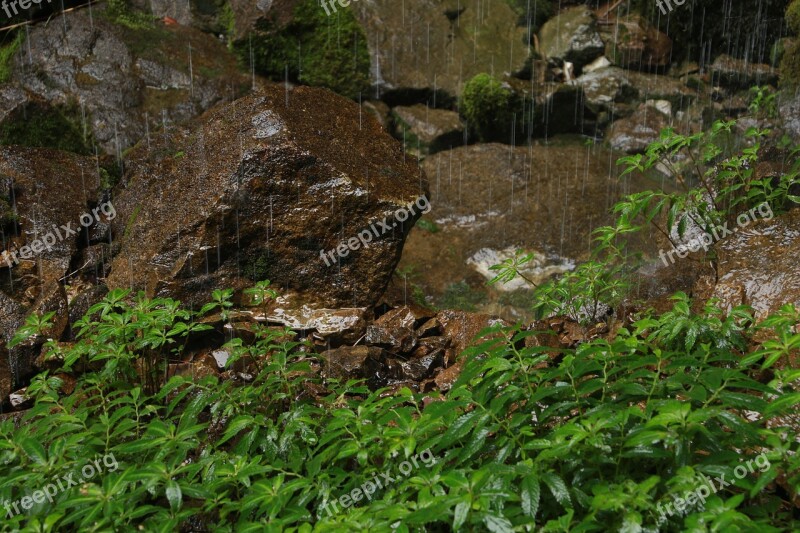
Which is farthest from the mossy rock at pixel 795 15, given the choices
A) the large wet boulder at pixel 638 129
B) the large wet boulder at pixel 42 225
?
the large wet boulder at pixel 42 225

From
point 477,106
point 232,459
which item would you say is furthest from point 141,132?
point 232,459

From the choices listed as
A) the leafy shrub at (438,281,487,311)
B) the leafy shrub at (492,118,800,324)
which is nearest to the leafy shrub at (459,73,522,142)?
the leafy shrub at (438,281,487,311)

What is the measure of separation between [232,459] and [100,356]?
1179mm

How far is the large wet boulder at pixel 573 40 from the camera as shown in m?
10.3

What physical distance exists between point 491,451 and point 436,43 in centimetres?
827

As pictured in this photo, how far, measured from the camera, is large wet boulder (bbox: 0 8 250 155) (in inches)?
289

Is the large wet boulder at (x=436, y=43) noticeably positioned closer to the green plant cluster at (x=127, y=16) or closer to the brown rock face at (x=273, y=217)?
the green plant cluster at (x=127, y=16)

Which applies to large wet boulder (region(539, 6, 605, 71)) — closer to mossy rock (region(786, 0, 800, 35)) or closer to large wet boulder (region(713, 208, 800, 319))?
mossy rock (region(786, 0, 800, 35))

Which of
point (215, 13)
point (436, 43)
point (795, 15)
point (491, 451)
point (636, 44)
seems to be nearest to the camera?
point (491, 451)

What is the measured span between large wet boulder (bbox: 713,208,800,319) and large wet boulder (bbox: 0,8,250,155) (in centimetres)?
572

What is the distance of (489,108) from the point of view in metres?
9.47

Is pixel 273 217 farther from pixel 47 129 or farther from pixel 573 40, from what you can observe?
pixel 573 40

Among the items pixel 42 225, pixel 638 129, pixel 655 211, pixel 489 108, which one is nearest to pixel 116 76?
pixel 42 225

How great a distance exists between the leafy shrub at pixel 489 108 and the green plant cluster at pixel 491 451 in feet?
20.4
